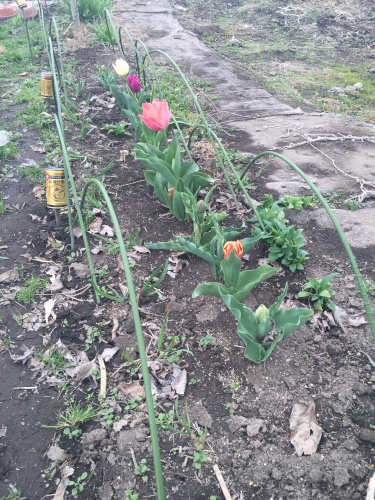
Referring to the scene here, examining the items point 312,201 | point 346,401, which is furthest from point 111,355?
point 312,201

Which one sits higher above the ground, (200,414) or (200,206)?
(200,206)

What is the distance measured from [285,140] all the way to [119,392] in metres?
2.77

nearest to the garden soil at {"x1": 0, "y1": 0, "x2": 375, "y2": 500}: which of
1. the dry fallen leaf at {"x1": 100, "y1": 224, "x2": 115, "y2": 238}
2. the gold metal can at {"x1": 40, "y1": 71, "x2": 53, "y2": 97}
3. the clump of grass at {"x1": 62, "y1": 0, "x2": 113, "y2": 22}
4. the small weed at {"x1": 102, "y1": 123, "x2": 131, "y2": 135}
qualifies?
the dry fallen leaf at {"x1": 100, "y1": 224, "x2": 115, "y2": 238}

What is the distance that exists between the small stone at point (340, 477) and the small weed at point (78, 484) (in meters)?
0.94

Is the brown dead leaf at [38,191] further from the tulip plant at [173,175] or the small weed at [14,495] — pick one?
the small weed at [14,495]

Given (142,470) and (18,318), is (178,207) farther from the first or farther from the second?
(142,470)

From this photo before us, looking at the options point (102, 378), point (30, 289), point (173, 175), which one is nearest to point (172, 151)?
point (173, 175)

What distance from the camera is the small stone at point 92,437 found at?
180 centimetres

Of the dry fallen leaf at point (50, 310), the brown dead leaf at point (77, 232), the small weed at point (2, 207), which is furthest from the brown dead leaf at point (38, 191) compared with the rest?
the dry fallen leaf at point (50, 310)

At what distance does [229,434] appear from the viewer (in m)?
1.82

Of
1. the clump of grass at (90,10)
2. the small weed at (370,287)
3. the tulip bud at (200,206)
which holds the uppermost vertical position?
the clump of grass at (90,10)

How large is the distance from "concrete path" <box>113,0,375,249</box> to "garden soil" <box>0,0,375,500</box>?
23mm

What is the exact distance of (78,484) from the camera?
1.68 meters

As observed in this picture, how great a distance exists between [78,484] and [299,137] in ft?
10.8
